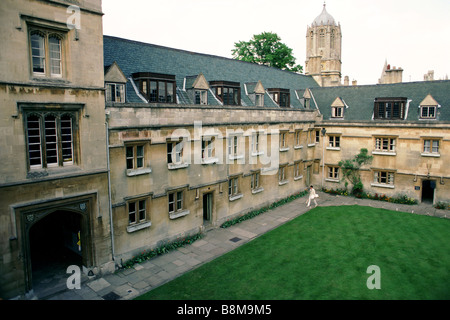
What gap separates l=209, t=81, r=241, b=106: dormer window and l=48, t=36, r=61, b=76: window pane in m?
12.5

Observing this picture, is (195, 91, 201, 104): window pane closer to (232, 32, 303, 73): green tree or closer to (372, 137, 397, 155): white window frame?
(372, 137, 397, 155): white window frame

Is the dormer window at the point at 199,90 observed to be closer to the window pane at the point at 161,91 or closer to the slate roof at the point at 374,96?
the window pane at the point at 161,91

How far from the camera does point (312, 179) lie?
36781mm

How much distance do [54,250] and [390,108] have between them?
104 feet

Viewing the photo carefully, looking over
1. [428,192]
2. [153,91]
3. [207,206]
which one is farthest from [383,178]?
[153,91]

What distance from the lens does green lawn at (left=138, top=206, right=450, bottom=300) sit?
15.2m

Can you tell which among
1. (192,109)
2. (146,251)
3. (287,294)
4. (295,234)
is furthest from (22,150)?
(295,234)

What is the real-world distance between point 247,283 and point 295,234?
25.6ft

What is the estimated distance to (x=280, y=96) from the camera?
31.8m

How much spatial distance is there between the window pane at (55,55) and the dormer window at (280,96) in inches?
824

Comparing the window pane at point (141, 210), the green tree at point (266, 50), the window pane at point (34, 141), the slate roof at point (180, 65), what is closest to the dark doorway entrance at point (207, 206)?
the window pane at point (141, 210)

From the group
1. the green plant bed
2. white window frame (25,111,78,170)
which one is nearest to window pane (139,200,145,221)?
white window frame (25,111,78,170)

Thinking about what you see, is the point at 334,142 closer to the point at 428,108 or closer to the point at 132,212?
the point at 428,108
